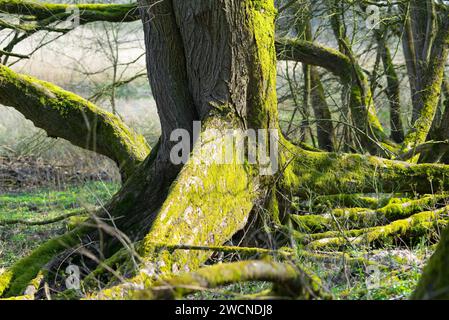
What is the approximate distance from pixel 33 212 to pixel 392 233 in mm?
5987

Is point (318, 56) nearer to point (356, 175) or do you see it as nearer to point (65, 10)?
point (356, 175)

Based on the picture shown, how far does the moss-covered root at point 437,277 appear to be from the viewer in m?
2.15

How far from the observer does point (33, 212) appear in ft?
31.4

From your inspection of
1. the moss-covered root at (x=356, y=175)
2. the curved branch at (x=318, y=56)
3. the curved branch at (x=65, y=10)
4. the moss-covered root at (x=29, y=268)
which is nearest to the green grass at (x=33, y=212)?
the moss-covered root at (x=29, y=268)

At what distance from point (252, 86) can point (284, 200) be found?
45.7 inches

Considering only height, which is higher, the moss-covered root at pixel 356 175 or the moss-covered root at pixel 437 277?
the moss-covered root at pixel 356 175

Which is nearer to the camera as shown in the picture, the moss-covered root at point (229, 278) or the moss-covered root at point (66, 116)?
the moss-covered root at point (229, 278)

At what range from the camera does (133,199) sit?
527 cm

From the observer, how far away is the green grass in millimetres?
7012

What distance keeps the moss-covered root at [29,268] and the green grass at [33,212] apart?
2.32 feet

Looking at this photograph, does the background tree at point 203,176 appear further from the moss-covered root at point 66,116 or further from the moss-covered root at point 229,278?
the moss-covered root at point 229,278

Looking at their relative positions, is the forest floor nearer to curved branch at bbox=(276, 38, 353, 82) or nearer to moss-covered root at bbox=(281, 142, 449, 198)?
moss-covered root at bbox=(281, 142, 449, 198)

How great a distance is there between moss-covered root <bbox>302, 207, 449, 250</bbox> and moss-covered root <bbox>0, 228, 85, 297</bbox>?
191 centimetres

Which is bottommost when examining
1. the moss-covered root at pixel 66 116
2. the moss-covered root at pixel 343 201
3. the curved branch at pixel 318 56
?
the moss-covered root at pixel 343 201
